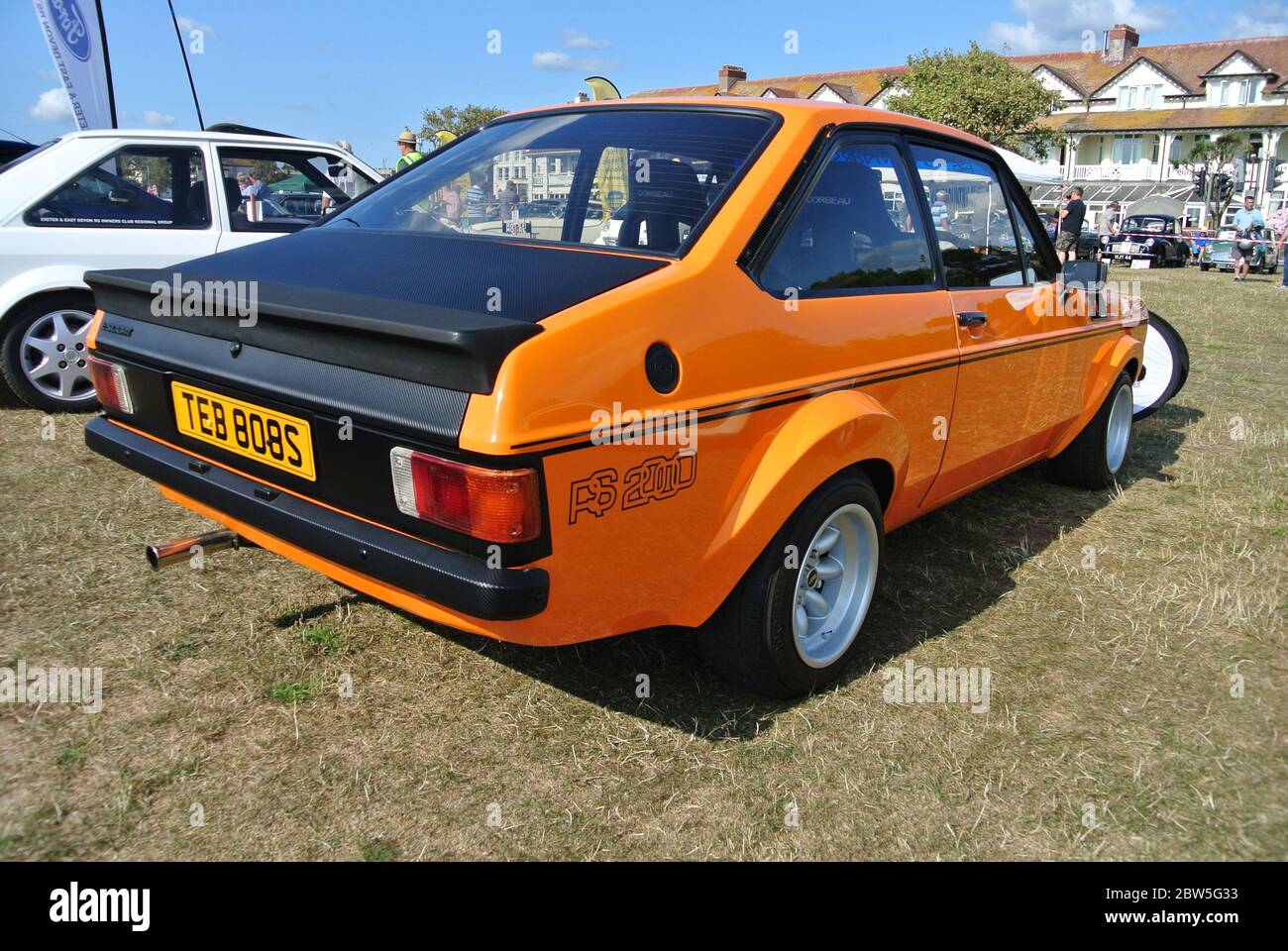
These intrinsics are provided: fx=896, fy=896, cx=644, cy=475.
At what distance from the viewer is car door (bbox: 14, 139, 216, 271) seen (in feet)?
17.7

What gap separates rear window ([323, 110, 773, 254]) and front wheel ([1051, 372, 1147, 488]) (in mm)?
2897

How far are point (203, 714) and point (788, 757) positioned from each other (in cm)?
165

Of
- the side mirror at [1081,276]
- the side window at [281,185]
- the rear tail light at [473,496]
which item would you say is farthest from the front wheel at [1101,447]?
the side window at [281,185]

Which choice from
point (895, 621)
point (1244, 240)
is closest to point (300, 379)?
point (895, 621)

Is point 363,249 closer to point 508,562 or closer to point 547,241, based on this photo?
point 547,241

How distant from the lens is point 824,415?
98.1 inches

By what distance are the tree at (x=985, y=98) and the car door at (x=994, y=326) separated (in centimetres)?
3546

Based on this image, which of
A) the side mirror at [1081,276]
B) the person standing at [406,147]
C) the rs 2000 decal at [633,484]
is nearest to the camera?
the rs 2000 decal at [633,484]

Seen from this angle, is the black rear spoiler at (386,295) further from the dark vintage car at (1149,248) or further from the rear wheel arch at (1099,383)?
the dark vintage car at (1149,248)

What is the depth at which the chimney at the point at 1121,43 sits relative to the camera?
57469 mm
